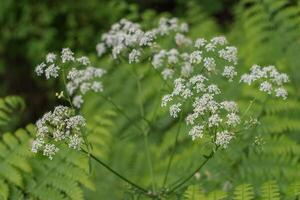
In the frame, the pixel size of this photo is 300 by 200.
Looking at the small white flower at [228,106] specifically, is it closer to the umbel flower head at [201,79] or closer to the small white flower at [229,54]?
the umbel flower head at [201,79]

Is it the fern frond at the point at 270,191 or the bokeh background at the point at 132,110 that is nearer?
the fern frond at the point at 270,191

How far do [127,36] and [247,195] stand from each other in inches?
57.5

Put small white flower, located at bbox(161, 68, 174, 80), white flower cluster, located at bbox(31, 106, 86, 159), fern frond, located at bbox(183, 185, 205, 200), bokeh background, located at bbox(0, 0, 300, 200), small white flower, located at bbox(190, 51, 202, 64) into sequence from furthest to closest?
bokeh background, located at bbox(0, 0, 300, 200) → small white flower, located at bbox(161, 68, 174, 80) → fern frond, located at bbox(183, 185, 205, 200) → small white flower, located at bbox(190, 51, 202, 64) → white flower cluster, located at bbox(31, 106, 86, 159)

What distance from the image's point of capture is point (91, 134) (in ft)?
15.8

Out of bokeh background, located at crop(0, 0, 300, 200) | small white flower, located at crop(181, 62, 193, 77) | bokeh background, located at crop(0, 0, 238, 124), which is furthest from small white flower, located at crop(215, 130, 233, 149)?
bokeh background, located at crop(0, 0, 238, 124)

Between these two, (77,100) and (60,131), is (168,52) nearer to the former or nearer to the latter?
(77,100)

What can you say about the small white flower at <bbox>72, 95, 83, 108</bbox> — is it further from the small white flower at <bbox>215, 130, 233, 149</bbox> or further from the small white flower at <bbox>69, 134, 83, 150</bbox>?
the small white flower at <bbox>215, 130, 233, 149</bbox>

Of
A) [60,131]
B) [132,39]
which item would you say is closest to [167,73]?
[132,39]

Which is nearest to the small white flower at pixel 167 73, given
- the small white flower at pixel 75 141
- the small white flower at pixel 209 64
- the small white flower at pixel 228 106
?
the small white flower at pixel 209 64

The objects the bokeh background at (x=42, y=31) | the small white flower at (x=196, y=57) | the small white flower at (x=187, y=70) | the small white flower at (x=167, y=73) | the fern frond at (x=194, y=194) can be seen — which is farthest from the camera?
the bokeh background at (x=42, y=31)

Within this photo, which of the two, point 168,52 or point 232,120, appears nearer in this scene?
point 232,120

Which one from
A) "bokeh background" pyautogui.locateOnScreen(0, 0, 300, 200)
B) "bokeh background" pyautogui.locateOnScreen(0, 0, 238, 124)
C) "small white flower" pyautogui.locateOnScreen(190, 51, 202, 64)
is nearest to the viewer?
"small white flower" pyautogui.locateOnScreen(190, 51, 202, 64)

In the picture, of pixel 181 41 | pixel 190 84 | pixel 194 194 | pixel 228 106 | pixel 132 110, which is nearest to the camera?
pixel 228 106

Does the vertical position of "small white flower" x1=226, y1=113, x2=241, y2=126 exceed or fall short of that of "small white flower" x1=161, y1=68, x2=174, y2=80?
it falls short
